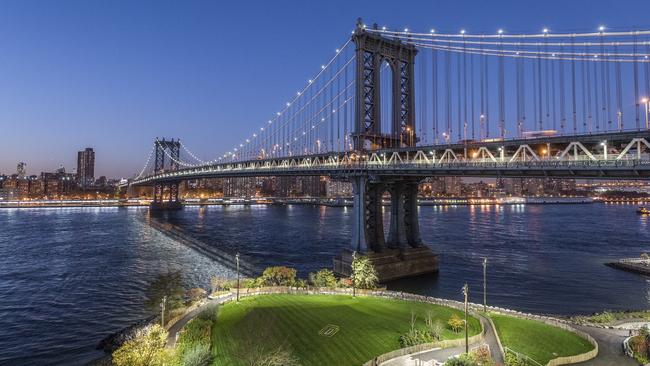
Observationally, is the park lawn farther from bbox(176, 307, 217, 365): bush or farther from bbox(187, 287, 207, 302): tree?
bbox(187, 287, 207, 302): tree

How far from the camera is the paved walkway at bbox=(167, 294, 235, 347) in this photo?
28.8 meters

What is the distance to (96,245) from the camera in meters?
83.1

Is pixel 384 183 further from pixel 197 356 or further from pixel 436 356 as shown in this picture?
pixel 197 356

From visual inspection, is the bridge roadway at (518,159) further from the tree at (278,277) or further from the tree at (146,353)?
the tree at (146,353)

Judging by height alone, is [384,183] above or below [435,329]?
above

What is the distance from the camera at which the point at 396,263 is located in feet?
175

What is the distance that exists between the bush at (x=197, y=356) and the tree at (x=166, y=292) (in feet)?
46.8

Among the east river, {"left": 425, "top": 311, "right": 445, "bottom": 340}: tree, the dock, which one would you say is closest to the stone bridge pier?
the east river

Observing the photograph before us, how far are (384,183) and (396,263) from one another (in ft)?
33.8

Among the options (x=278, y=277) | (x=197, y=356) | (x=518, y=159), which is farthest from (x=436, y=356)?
(x=278, y=277)

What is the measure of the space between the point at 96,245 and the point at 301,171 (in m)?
45.3

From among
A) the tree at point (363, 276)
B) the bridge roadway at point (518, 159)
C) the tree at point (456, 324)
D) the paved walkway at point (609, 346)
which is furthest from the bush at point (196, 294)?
the paved walkway at point (609, 346)

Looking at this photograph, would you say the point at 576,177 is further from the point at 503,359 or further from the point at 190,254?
the point at 190,254

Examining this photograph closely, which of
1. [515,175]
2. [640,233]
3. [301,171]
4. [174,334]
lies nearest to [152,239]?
[301,171]
